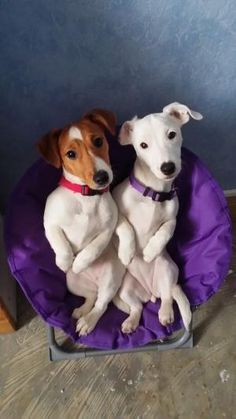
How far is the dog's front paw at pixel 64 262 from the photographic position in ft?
3.61

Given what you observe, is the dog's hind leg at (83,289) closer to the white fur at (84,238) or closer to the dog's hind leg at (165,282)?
the white fur at (84,238)

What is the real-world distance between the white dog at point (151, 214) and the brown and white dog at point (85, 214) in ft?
0.16

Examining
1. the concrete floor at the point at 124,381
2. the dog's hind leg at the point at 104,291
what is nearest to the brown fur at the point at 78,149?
the dog's hind leg at the point at 104,291

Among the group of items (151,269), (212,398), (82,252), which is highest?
(82,252)

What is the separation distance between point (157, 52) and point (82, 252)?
560 mm

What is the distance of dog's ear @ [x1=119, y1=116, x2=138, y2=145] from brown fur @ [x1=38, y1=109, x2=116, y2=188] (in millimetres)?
68

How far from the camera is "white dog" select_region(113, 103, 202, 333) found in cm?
100

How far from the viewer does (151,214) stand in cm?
115

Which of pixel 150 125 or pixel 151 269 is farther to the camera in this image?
pixel 151 269

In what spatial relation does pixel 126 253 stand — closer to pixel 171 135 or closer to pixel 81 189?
pixel 81 189

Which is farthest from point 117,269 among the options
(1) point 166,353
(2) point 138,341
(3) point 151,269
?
(1) point 166,353

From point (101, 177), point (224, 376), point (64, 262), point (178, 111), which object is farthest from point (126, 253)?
point (224, 376)

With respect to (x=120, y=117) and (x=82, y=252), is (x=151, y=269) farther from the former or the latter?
(x=120, y=117)

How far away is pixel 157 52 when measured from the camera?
1131 millimetres
